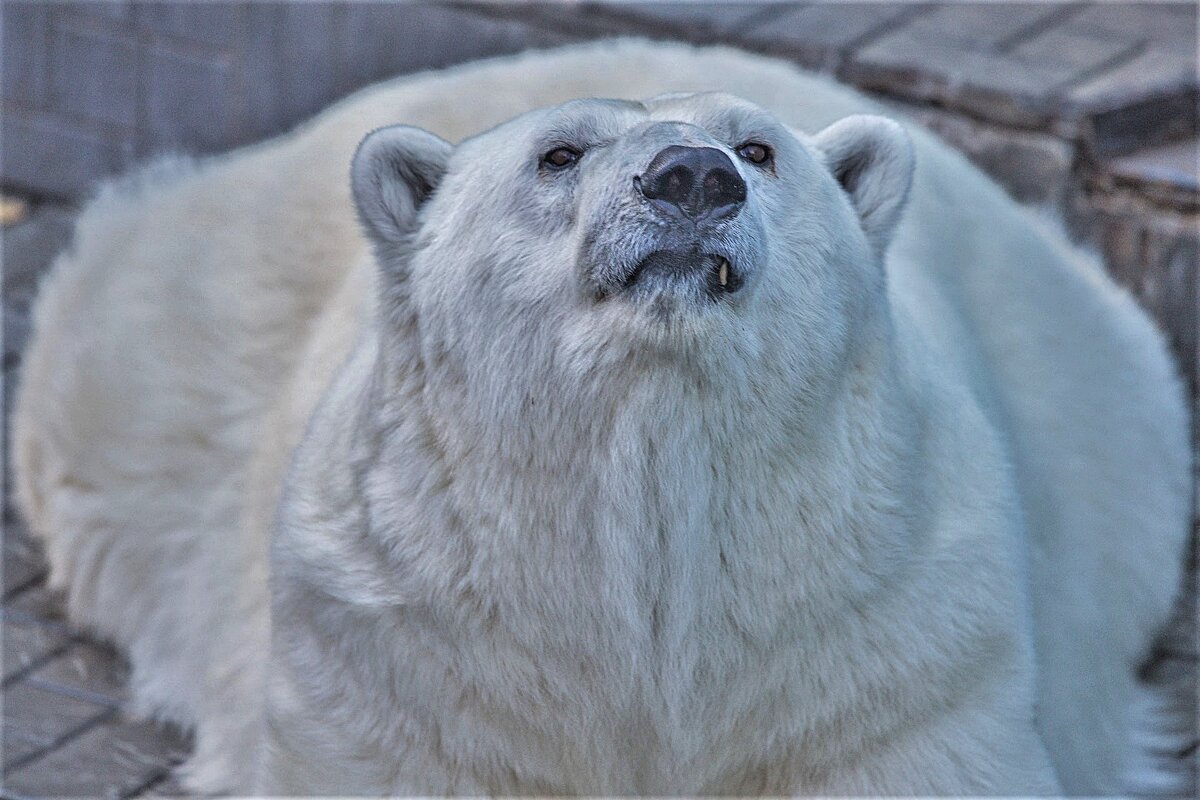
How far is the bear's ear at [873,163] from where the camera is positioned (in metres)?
2.60

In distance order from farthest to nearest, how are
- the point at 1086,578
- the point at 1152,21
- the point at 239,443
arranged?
the point at 1152,21
the point at 239,443
the point at 1086,578

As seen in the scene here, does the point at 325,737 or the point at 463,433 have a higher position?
the point at 463,433

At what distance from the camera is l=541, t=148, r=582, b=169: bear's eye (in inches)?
92.0

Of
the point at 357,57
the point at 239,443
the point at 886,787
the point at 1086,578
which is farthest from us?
the point at 357,57

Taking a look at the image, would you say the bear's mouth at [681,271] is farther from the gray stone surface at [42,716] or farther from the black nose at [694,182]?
the gray stone surface at [42,716]

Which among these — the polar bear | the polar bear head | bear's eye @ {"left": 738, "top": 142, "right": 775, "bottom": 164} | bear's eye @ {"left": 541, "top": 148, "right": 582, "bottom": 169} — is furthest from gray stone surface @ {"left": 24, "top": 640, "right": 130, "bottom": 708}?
bear's eye @ {"left": 738, "top": 142, "right": 775, "bottom": 164}

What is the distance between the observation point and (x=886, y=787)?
8.11 feet

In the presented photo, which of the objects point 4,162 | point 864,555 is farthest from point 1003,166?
point 4,162

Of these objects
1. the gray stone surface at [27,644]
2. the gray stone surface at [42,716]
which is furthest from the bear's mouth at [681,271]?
the gray stone surface at [27,644]

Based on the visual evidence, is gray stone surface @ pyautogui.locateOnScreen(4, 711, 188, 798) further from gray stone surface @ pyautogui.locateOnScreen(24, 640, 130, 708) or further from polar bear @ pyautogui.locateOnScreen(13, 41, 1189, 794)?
polar bear @ pyautogui.locateOnScreen(13, 41, 1189, 794)

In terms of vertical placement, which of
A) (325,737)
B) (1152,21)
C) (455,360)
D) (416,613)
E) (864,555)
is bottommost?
(325,737)

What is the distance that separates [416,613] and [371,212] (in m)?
0.58

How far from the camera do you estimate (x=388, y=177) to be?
2562mm

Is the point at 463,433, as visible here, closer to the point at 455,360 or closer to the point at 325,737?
the point at 455,360
